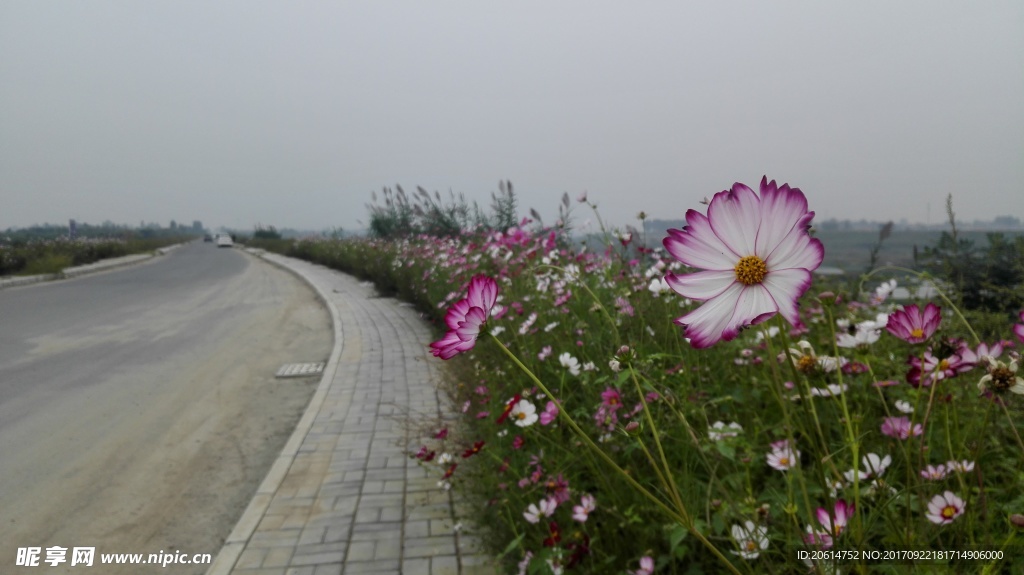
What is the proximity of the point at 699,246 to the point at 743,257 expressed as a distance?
5 centimetres

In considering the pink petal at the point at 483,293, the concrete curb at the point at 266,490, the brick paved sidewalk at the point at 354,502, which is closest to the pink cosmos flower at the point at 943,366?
the pink petal at the point at 483,293

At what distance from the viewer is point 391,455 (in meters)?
3.97

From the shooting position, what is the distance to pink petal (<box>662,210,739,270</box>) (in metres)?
0.72

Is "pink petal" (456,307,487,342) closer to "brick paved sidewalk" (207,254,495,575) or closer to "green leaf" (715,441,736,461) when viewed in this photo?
"green leaf" (715,441,736,461)

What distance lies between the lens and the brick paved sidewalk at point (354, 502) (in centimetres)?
277

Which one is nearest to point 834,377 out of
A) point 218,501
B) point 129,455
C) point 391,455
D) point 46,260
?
point 391,455

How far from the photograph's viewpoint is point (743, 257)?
0.71 metres

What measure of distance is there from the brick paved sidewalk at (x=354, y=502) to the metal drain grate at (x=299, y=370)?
23.7 inches

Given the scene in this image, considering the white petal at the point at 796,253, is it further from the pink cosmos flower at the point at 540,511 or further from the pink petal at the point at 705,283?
the pink cosmos flower at the point at 540,511

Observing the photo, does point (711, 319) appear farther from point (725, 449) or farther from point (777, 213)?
Result: point (725, 449)

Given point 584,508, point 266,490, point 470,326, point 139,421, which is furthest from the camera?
point 139,421

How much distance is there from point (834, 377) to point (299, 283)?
14937 mm

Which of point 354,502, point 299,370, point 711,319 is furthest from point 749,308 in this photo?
point 299,370

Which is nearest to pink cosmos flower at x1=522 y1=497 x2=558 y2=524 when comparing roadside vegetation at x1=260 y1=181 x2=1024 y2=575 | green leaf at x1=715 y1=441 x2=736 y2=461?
roadside vegetation at x1=260 y1=181 x2=1024 y2=575
